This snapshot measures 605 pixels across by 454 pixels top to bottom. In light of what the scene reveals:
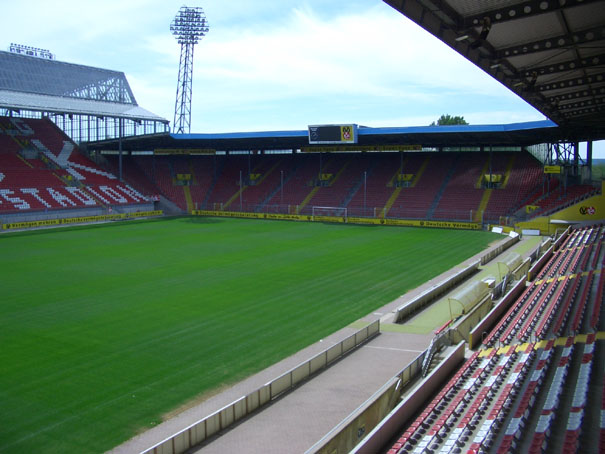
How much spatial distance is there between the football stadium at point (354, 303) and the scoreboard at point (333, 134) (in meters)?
0.29

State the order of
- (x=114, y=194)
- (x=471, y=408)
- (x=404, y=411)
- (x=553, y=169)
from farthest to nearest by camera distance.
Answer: (x=114, y=194), (x=553, y=169), (x=404, y=411), (x=471, y=408)

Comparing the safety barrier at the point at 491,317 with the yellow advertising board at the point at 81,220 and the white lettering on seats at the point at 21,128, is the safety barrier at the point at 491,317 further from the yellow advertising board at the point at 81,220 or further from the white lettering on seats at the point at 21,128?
the white lettering on seats at the point at 21,128

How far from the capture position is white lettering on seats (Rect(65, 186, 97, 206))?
5219 cm

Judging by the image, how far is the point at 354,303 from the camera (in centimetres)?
2100

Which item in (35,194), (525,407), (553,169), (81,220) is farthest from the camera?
(81,220)

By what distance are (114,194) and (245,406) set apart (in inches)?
1919

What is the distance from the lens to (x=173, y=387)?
13.3 meters

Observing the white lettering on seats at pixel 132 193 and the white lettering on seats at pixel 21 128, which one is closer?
the white lettering on seats at pixel 21 128

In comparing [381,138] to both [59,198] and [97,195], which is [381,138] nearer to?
[97,195]

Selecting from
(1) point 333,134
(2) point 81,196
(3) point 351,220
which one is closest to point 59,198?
(2) point 81,196

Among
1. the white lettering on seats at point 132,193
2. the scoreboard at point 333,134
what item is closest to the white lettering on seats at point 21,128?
the white lettering on seats at point 132,193

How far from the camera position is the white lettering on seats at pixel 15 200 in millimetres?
46594

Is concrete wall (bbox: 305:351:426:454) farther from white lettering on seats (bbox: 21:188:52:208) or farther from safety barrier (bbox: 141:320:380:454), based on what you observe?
white lettering on seats (bbox: 21:188:52:208)

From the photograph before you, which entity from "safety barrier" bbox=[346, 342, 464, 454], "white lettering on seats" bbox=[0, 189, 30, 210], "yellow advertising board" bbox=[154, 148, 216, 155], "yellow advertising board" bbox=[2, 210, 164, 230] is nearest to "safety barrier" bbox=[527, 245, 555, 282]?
"safety barrier" bbox=[346, 342, 464, 454]
